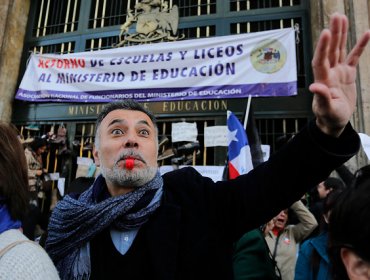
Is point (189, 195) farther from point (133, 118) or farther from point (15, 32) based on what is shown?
point (15, 32)

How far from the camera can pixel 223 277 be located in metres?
1.36

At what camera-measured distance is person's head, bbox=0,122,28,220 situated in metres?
1.31

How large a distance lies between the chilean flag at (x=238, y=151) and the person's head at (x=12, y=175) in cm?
241

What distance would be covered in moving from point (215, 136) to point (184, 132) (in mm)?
567

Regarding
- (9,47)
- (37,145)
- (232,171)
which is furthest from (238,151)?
(9,47)

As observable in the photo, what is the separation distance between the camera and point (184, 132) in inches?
221

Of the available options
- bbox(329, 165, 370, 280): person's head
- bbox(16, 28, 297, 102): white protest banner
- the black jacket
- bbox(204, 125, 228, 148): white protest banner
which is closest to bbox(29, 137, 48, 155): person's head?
bbox(16, 28, 297, 102): white protest banner

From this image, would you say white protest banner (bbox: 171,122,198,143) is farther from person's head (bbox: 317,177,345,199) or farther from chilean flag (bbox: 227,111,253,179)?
person's head (bbox: 317,177,345,199)

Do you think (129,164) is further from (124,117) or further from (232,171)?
(232,171)

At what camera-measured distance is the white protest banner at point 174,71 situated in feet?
16.8

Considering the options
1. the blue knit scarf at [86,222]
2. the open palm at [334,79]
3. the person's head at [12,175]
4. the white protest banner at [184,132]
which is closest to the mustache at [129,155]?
the blue knit scarf at [86,222]

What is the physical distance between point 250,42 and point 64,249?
15.0 ft

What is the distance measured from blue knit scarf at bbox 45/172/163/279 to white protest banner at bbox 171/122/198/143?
13.2ft

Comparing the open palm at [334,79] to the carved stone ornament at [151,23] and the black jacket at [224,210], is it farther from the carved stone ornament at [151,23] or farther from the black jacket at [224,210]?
the carved stone ornament at [151,23]
